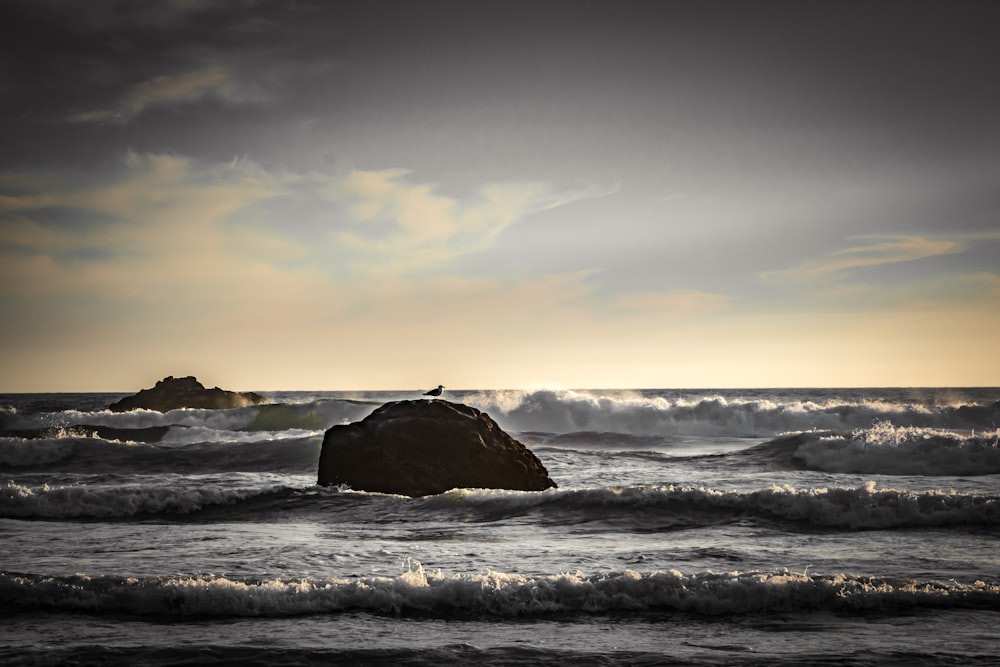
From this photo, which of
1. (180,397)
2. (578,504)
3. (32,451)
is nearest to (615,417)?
(180,397)

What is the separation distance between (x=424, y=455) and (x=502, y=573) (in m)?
7.56

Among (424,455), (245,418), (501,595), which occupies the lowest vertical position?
(245,418)

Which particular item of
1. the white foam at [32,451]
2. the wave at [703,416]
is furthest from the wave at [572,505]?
the wave at [703,416]

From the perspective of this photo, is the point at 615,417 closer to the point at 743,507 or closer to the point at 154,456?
the point at 154,456

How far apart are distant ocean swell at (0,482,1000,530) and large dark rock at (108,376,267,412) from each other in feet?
124

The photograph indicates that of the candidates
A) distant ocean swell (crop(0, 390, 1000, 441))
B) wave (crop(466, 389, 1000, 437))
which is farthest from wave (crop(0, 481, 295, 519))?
wave (crop(466, 389, 1000, 437))

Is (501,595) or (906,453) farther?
(906,453)

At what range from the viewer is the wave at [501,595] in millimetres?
6910

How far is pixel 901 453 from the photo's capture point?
2092 centimetres

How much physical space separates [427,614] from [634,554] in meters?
3.29

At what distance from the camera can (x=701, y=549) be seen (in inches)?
375

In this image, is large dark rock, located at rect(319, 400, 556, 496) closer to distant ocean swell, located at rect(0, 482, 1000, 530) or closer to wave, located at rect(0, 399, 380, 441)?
distant ocean swell, located at rect(0, 482, 1000, 530)

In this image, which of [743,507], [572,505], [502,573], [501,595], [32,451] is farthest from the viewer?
[32,451]

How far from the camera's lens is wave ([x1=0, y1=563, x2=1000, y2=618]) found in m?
6.91
